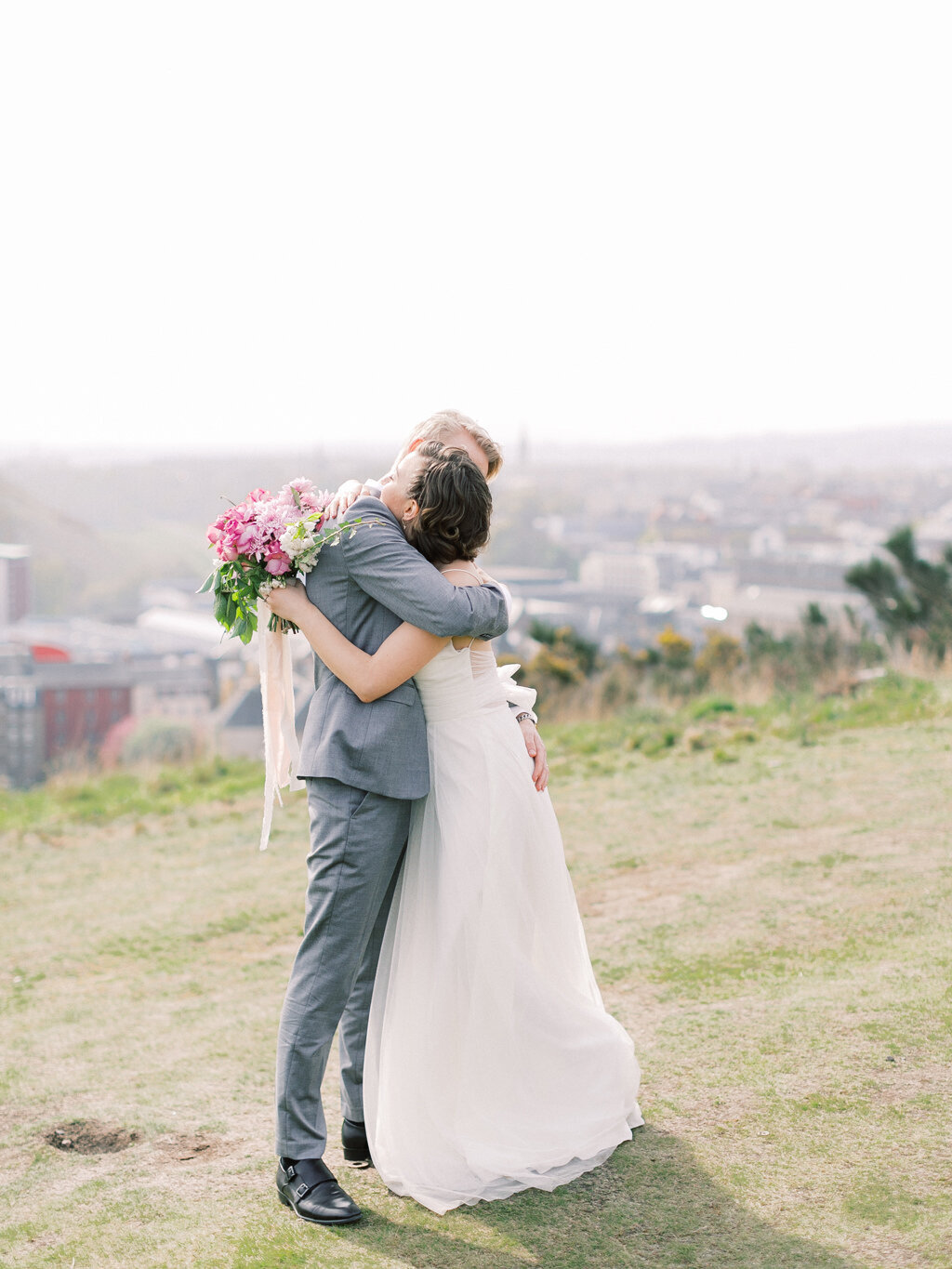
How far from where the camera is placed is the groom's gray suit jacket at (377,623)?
2.66 metres

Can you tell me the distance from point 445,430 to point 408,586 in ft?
1.54

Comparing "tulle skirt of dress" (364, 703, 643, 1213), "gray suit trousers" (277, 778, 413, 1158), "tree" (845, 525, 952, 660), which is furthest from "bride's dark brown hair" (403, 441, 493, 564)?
"tree" (845, 525, 952, 660)

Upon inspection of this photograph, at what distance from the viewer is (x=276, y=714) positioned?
3111 millimetres

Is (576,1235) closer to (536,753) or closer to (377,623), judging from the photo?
(536,753)

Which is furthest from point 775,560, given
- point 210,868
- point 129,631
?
point 210,868

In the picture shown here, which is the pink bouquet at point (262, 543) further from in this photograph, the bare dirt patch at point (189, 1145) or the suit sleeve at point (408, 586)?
the bare dirt patch at point (189, 1145)

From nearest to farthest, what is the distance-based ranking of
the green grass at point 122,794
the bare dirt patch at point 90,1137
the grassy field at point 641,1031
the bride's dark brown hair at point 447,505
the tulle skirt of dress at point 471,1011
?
the grassy field at point 641,1031 → the bride's dark brown hair at point 447,505 → the tulle skirt of dress at point 471,1011 → the bare dirt patch at point 90,1137 → the green grass at point 122,794

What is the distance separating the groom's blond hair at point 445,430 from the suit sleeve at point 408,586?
26 centimetres

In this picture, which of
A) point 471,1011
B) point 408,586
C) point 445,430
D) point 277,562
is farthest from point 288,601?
point 471,1011

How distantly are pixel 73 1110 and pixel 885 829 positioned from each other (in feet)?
13.3

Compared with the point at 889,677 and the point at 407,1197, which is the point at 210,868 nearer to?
the point at 407,1197

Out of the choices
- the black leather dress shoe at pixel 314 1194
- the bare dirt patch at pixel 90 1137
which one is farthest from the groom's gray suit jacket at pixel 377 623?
the bare dirt patch at pixel 90 1137

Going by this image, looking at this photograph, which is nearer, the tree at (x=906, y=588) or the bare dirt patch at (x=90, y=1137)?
the bare dirt patch at (x=90, y=1137)

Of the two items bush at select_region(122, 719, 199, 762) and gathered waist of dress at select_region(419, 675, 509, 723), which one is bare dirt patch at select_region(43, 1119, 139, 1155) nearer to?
gathered waist of dress at select_region(419, 675, 509, 723)
